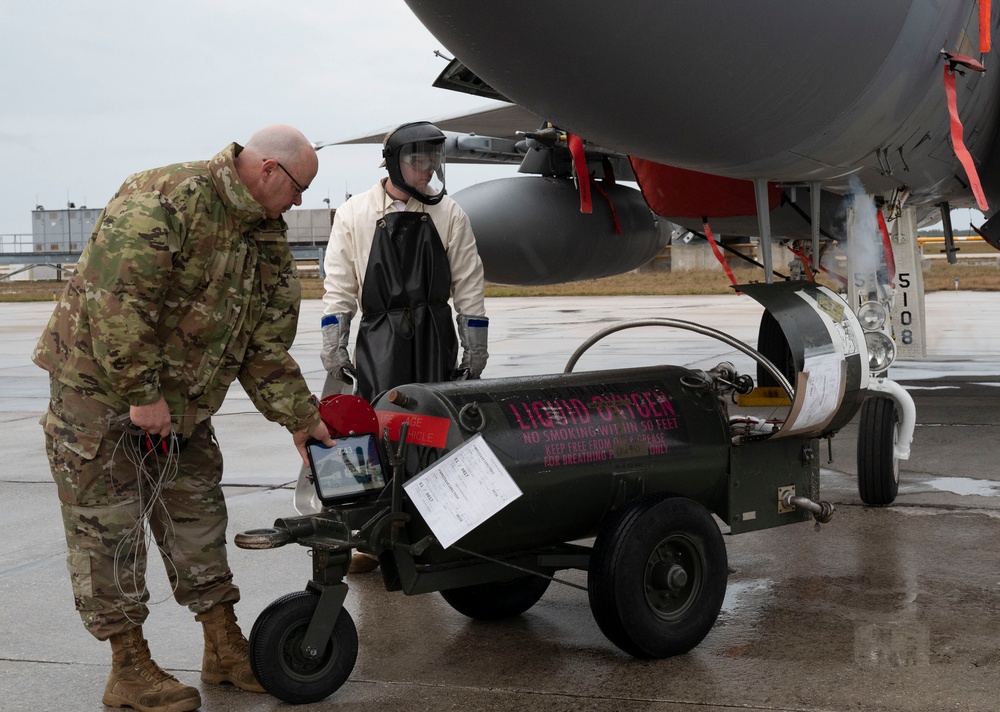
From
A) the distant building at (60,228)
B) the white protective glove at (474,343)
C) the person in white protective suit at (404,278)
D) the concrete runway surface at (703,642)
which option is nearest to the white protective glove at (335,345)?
the person in white protective suit at (404,278)

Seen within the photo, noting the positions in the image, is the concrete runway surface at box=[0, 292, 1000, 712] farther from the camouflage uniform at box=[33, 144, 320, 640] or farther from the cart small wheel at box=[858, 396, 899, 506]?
the camouflage uniform at box=[33, 144, 320, 640]

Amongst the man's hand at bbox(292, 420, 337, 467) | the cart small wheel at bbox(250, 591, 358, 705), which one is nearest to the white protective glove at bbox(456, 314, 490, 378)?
the man's hand at bbox(292, 420, 337, 467)

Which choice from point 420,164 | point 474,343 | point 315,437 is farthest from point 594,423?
point 420,164

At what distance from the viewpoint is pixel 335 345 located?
4.39m

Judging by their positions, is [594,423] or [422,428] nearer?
[422,428]

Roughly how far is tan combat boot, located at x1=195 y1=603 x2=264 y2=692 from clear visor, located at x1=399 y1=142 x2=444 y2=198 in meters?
1.80

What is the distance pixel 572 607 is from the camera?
3.97m

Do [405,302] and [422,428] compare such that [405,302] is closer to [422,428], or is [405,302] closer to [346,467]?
[422,428]

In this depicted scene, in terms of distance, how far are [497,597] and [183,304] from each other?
1.45 metres

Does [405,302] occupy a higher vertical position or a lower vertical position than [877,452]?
higher

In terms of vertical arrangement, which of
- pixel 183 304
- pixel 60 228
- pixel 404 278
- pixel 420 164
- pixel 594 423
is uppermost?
pixel 60 228

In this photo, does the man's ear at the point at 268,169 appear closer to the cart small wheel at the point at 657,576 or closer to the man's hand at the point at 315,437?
the man's hand at the point at 315,437

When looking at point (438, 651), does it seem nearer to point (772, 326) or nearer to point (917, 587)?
point (917, 587)

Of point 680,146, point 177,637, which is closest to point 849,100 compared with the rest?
point 680,146
